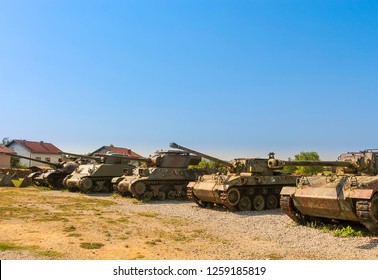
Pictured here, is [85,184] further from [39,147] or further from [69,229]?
[39,147]

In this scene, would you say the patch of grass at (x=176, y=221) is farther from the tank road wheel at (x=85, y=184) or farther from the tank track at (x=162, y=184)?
the tank road wheel at (x=85, y=184)

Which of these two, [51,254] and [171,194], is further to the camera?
[171,194]

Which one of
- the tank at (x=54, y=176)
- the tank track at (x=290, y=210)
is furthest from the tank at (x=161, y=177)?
the tank track at (x=290, y=210)

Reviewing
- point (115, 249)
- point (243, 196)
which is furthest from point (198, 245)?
point (243, 196)

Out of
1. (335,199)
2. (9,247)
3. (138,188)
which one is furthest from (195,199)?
(9,247)

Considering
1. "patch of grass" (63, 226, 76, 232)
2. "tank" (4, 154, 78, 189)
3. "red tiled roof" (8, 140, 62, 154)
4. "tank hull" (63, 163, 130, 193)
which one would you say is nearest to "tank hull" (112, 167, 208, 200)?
"tank hull" (63, 163, 130, 193)

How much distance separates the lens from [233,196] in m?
17.4

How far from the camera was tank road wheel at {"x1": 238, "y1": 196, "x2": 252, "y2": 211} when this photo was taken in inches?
695

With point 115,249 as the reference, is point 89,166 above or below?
above

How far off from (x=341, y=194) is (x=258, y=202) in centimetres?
673

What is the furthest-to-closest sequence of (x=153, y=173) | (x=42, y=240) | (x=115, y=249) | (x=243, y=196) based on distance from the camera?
(x=153, y=173), (x=243, y=196), (x=42, y=240), (x=115, y=249)

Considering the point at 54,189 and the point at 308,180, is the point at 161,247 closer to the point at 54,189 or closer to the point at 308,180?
the point at 308,180

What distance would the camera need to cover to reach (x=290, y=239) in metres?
10.9

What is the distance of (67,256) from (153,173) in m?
14.2
